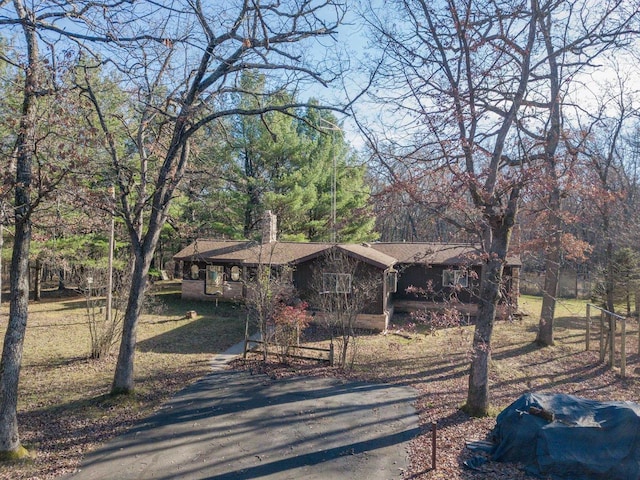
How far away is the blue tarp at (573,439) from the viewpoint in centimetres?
593

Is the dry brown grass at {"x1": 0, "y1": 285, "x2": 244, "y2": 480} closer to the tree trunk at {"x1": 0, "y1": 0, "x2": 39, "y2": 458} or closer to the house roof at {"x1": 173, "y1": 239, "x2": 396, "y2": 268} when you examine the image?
the tree trunk at {"x1": 0, "y1": 0, "x2": 39, "y2": 458}

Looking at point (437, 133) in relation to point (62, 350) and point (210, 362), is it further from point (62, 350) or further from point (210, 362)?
point (62, 350)

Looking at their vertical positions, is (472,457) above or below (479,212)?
below

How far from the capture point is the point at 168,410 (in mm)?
8781

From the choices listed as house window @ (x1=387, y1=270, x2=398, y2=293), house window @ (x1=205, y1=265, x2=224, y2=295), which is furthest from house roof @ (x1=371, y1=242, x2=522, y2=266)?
house window @ (x1=205, y1=265, x2=224, y2=295)

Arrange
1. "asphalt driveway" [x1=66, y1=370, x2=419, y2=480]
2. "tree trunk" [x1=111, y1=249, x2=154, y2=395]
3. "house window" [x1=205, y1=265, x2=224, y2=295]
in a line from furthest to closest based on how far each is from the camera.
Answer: "house window" [x1=205, y1=265, x2=224, y2=295], "tree trunk" [x1=111, y1=249, x2=154, y2=395], "asphalt driveway" [x1=66, y1=370, x2=419, y2=480]

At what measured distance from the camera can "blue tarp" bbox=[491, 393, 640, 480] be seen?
5934 mm

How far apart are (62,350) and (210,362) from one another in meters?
4.96

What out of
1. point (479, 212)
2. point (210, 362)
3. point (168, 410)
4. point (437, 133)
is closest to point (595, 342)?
point (479, 212)

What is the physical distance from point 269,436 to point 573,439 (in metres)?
4.78

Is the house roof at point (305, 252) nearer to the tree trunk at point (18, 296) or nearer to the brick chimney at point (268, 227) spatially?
the brick chimney at point (268, 227)

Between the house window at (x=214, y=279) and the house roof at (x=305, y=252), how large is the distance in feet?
2.81

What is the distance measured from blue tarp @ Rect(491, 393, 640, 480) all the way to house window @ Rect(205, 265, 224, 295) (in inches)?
741

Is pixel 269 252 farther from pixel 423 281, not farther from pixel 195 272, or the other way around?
pixel 423 281
